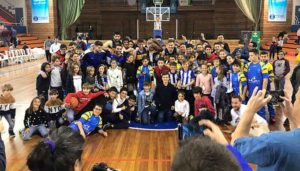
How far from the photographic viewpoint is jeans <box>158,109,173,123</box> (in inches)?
264

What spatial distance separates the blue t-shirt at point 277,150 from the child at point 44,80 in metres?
6.26

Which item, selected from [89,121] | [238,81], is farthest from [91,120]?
[238,81]

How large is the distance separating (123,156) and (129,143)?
2.04 ft

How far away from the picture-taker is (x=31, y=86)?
10.5m

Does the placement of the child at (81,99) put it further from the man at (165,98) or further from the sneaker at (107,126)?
the man at (165,98)

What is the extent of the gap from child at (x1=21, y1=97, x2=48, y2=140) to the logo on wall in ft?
51.8

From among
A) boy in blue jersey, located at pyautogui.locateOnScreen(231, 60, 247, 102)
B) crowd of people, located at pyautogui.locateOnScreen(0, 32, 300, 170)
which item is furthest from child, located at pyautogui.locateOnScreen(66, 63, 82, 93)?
boy in blue jersey, located at pyautogui.locateOnScreen(231, 60, 247, 102)

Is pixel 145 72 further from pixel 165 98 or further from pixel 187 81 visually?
pixel 187 81

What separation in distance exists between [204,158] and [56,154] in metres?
0.78

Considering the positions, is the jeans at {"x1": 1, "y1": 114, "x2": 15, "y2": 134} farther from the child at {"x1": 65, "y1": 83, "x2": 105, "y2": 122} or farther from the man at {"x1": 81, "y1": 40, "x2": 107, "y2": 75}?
the man at {"x1": 81, "y1": 40, "x2": 107, "y2": 75}

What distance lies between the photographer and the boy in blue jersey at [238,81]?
245 inches

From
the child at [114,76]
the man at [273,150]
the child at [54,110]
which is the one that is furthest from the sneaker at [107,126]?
the man at [273,150]

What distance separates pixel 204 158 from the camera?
0.92 meters

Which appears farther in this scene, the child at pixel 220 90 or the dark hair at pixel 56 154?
the child at pixel 220 90
